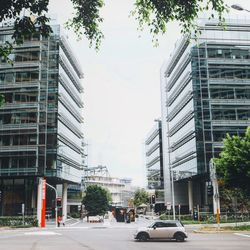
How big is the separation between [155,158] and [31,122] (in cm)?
4991

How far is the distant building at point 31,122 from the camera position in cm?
6256

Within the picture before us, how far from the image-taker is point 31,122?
2494 inches

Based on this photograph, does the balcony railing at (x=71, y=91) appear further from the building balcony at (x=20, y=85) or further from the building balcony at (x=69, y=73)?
the building balcony at (x=20, y=85)

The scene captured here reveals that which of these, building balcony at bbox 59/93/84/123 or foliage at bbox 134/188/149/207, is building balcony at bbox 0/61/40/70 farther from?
foliage at bbox 134/188/149/207

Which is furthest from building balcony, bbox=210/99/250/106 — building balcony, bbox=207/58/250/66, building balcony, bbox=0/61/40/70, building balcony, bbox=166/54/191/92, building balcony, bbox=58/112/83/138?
building balcony, bbox=0/61/40/70

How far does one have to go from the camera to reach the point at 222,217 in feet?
185

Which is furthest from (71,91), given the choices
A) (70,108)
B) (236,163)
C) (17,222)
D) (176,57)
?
(236,163)

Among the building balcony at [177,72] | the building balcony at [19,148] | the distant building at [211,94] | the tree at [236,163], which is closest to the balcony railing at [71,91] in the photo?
the building balcony at [19,148]

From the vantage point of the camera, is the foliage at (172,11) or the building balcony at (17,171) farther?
the building balcony at (17,171)

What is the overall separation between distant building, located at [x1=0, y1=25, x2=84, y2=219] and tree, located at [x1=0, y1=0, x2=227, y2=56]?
53974 millimetres

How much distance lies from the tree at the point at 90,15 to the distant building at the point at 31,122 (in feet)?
177

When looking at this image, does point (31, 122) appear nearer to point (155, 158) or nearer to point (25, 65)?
point (25, 65)

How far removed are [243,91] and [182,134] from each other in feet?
44.8

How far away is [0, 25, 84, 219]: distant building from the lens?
62.6m
